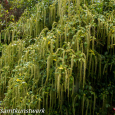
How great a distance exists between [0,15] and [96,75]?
3825 millimetres

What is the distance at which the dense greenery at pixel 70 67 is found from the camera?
106 inches

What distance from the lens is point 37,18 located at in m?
3.85

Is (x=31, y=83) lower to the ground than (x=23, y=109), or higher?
higher

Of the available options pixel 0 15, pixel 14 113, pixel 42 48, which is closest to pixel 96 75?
pixel 42 48

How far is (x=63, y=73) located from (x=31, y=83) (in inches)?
33.5

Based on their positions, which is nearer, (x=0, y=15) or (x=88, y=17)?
(x=88, y=17)

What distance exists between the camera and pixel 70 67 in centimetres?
271

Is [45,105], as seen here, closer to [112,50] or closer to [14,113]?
[14,113]

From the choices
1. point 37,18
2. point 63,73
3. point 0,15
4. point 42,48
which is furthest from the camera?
point 0,15

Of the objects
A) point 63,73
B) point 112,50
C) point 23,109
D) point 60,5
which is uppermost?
point 60,5

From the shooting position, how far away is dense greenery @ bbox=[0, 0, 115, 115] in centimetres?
268

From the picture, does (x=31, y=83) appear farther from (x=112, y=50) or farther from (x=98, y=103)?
(x=112, y=50)

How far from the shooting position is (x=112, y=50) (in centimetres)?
330

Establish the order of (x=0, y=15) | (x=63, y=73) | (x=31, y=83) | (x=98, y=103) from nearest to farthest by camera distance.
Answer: (x=63, y=73) < (x=31, y=83) < (x=98, y=103) < (x=0, y=15)
